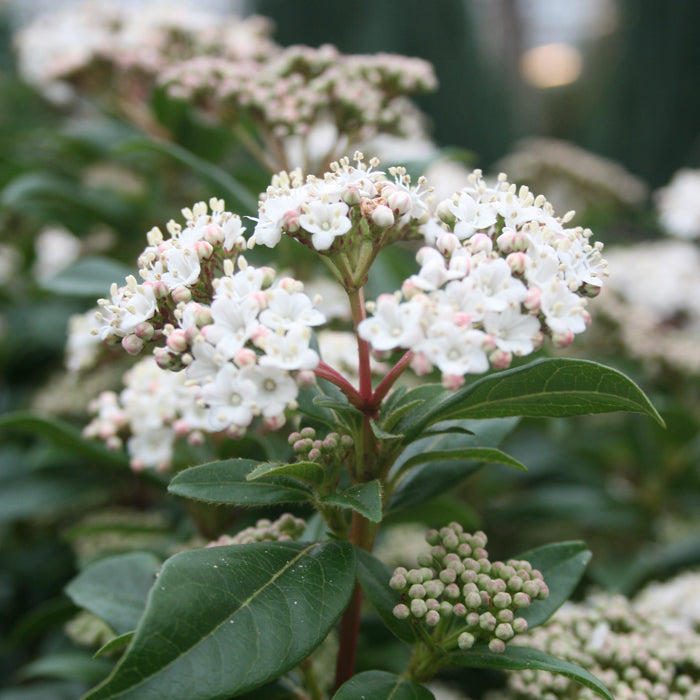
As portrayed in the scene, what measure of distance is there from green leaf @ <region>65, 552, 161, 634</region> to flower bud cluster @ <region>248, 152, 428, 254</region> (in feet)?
1.89

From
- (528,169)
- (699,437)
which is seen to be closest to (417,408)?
(699,437)

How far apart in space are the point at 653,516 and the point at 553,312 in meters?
1.74

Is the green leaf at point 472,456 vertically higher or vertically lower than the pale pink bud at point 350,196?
lower

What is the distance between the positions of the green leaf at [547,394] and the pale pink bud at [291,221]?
0.31 metres

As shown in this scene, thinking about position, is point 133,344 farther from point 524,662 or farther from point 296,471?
point 524,662

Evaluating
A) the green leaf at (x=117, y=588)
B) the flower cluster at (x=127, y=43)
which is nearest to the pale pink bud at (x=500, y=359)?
the green leaf at (x=117, y=588)

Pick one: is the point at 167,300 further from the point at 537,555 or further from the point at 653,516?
the point at 653,516

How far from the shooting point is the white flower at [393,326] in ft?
2.83

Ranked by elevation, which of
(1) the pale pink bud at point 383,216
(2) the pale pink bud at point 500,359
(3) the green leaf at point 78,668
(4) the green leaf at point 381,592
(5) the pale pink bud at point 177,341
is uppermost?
(1) the pale pink bud at point 383,216

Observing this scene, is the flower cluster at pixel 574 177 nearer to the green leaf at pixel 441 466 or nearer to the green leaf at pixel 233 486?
the green leaf at pixel 441 466

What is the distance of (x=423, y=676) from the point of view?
1.05 meters

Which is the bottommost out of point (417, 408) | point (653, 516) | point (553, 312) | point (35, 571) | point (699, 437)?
point (35, 571)

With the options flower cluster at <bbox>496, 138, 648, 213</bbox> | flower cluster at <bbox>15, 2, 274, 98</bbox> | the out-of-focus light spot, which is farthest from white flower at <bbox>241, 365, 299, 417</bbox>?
the out-of-focus light spot

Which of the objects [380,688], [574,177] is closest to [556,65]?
[574,177]
